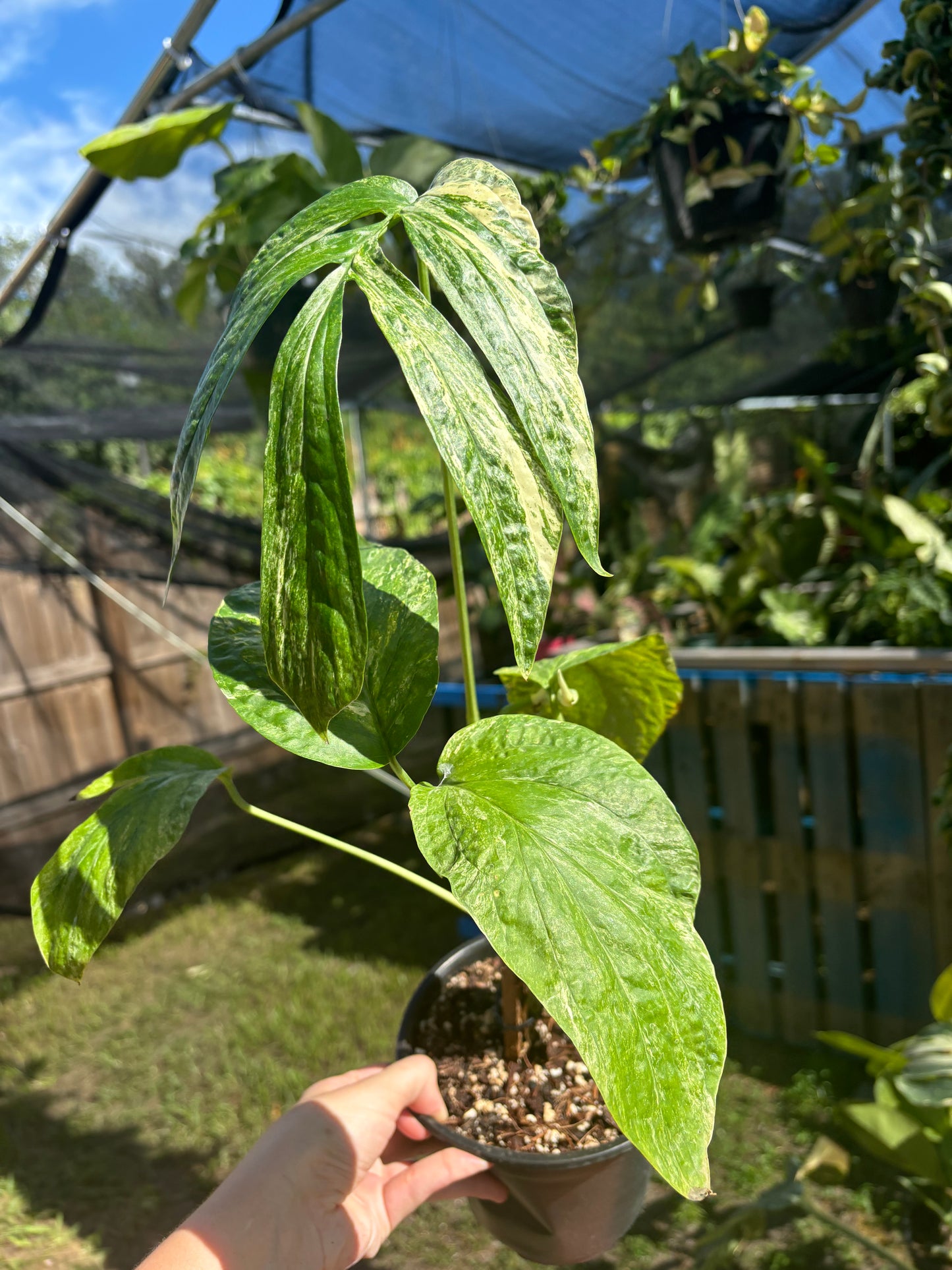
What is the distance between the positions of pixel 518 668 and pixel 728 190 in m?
1.79

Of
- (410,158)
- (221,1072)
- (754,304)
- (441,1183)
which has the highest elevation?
(410,158)

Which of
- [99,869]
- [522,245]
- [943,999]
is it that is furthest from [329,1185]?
[943,999]

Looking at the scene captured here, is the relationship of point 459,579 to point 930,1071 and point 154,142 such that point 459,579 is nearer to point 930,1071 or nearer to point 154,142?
point 930,1071

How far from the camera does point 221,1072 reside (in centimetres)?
215

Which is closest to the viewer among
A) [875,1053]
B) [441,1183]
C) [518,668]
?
[518,668]

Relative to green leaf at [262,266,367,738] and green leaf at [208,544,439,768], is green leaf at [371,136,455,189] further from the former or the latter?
green leaf at [262,266,367,738]

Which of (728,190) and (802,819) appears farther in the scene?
(802,819)

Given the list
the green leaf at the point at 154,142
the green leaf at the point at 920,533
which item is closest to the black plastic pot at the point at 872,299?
the green leaf at the point at 920,533

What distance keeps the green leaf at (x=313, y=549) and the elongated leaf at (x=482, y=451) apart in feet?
0.12

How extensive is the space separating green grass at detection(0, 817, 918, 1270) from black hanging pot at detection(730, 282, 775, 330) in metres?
2.18

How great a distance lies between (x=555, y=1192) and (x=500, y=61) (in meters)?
2.05

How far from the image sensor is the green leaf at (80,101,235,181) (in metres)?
1.66

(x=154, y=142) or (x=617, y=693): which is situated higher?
(x=154, y=142)

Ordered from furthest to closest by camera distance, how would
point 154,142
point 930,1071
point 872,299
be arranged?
point 872,299 → point 154,142 → point 930,1071
